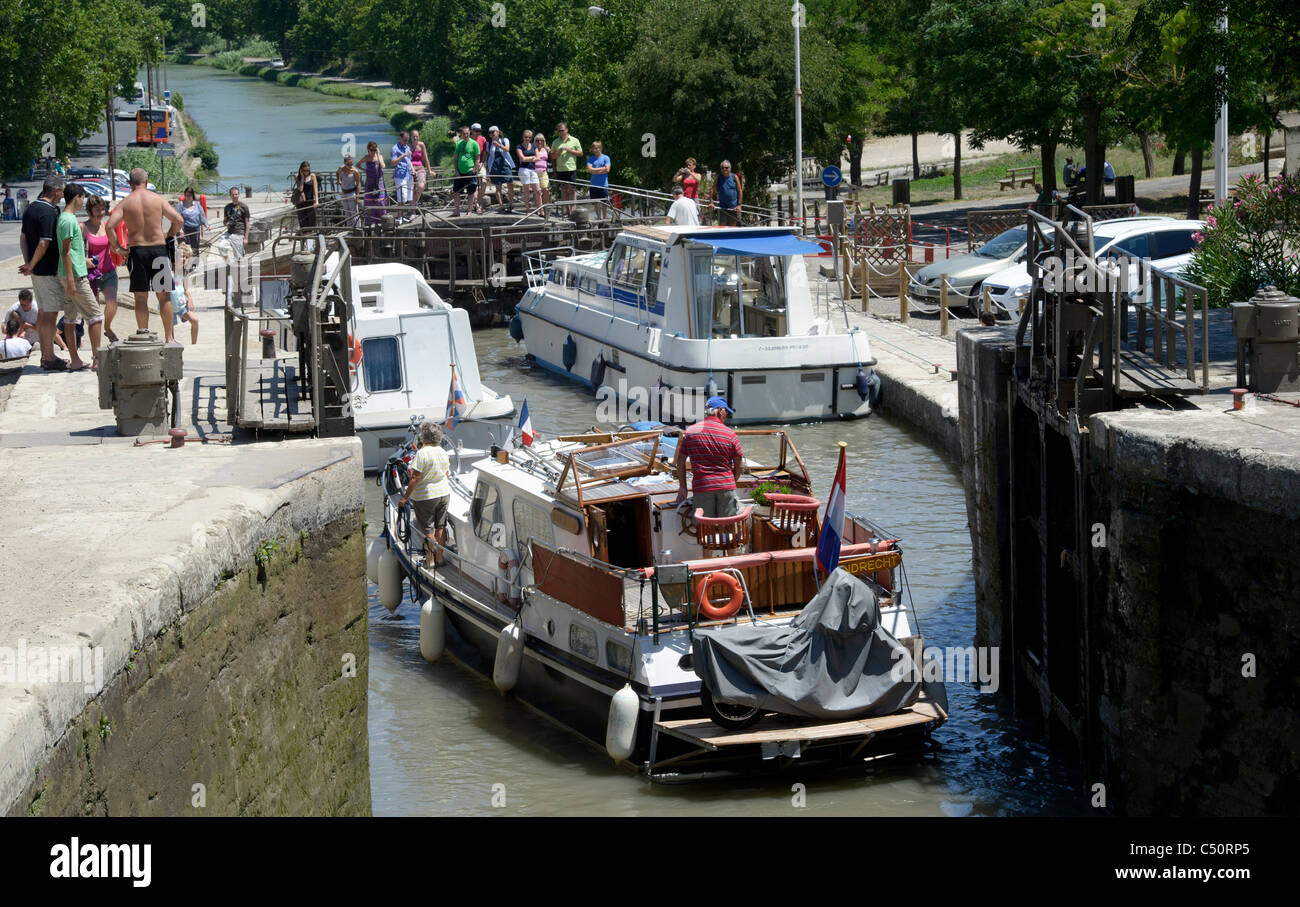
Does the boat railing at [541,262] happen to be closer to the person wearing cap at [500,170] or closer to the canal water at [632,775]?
the person wearing cap at [500,170]

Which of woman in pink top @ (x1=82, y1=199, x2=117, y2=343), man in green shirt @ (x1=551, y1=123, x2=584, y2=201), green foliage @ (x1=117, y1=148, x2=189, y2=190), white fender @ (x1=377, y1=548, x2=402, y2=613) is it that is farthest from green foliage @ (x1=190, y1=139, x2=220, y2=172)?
white fender @ (x1=377, y1=548, x2=402, y2=613)

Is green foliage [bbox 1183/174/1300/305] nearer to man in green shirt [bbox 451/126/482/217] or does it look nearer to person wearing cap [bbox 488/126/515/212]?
person wearing cap [bbox 488/126/515/212]

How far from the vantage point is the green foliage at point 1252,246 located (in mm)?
13820

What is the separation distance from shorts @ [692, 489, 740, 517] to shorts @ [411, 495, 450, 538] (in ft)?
11.0

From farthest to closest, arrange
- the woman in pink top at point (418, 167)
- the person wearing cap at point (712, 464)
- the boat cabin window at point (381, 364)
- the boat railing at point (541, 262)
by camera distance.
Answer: the woman in pink top at point (418, 167)
the boat railing at point (541, 262)
the boat cabin window at point (381, 364)
the person wearing cap at point (712, 464)

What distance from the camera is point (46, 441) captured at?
12.3 metres

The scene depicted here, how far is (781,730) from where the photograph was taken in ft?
39.1

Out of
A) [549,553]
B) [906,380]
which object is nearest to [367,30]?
[906,380]

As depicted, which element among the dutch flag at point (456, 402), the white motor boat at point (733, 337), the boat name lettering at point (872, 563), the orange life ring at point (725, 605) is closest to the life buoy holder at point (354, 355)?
the dutch flag at point (456, 402)

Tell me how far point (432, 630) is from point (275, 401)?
2579 mm

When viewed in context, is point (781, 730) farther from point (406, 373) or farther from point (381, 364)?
point (381, 364)

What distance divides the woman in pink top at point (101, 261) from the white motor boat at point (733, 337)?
838 centimetres
